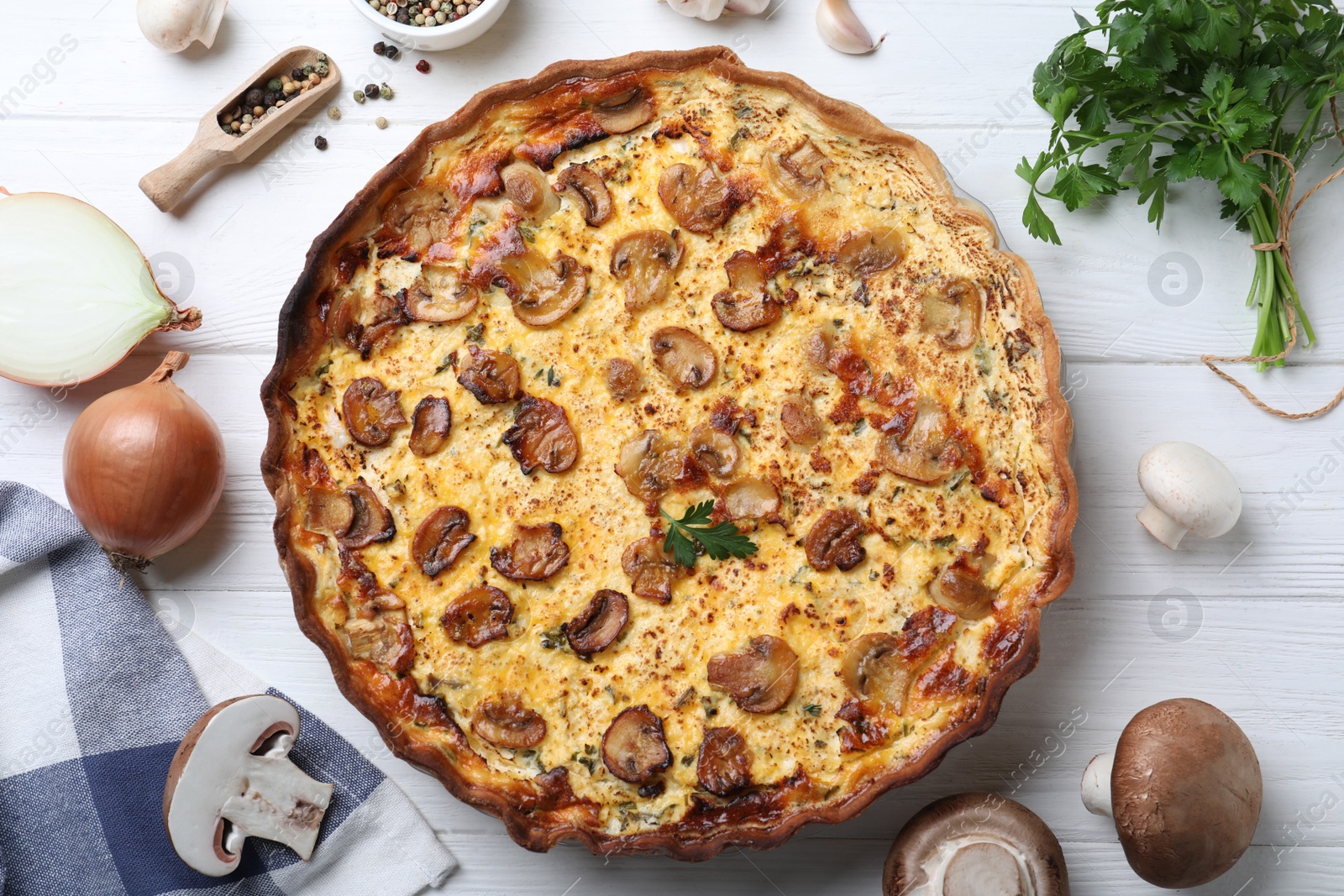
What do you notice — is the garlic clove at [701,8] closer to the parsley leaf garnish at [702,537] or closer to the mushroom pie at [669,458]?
the mushroom pie at [669,458]

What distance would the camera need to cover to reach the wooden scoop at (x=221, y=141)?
136 inches

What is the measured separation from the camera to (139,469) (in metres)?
3.14

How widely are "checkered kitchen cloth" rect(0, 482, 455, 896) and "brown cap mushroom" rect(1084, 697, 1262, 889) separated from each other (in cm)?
243

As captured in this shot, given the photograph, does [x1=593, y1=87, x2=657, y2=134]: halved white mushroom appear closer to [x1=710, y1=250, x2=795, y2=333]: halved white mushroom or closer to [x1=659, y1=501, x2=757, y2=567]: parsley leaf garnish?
[x1=710, y1=250, x2=795, y2=333]: halved white mushroom

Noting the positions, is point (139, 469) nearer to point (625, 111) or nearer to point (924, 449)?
point (625, 111)

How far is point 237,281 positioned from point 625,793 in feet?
7.99

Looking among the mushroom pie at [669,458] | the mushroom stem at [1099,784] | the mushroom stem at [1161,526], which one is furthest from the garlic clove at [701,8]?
the mushroom stem at [1099,784]

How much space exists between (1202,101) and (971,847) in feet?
8.96

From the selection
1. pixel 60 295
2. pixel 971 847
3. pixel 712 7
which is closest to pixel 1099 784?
pixel 971 847

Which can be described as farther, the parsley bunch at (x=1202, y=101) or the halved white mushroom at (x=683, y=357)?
the parsley bunch at (x=1202, y=101)

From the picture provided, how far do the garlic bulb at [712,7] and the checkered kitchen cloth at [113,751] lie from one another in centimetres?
304

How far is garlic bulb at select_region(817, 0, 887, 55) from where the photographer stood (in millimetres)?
3480

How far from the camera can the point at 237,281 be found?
140 inches

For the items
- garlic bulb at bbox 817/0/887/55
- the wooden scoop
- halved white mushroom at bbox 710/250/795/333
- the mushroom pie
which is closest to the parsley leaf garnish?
the mushroom pie
